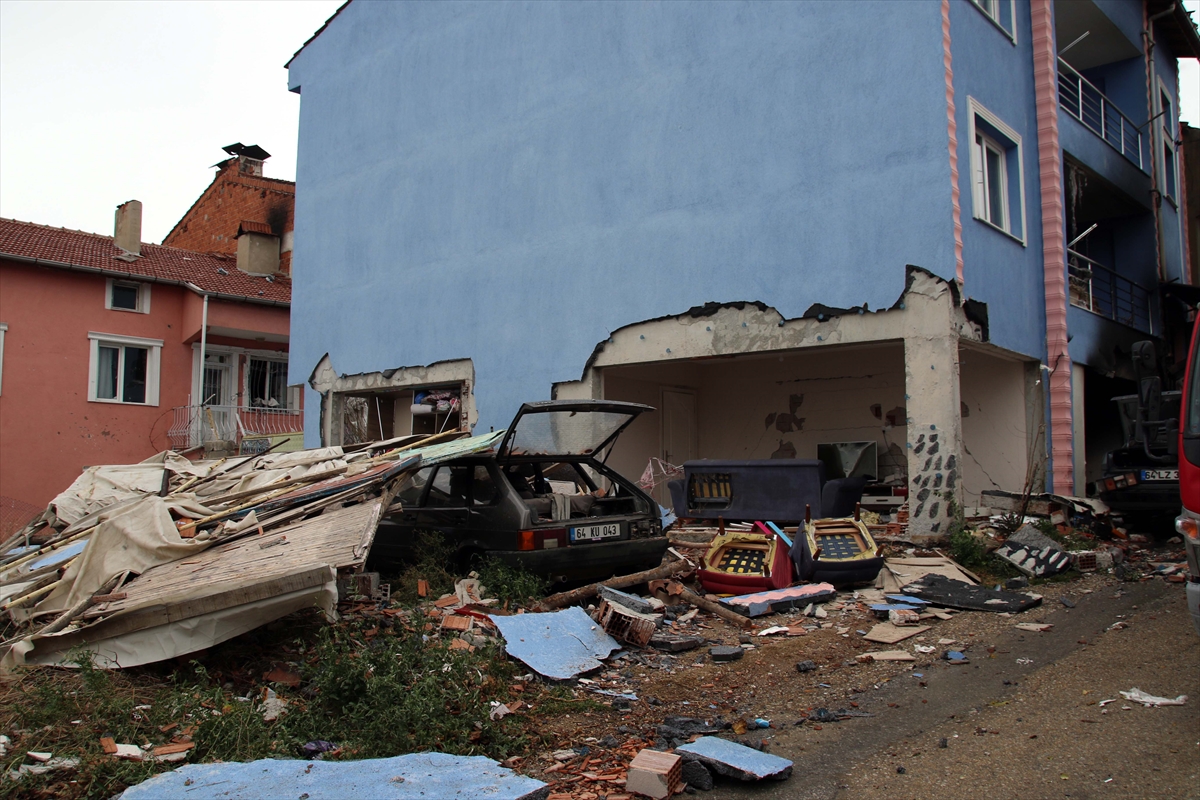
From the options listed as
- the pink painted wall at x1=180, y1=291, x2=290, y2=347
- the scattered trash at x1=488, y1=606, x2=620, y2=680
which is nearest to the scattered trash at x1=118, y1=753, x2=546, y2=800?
the scattered trash at x1=488, y1=606, x2=620, y2=680

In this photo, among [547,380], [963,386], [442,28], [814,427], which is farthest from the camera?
[442,28]

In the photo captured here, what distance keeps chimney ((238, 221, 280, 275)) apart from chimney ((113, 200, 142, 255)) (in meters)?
2.81

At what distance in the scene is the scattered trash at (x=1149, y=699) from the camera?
467 centimetres

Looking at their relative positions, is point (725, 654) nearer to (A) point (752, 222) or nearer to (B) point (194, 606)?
(B) point (194, 606)

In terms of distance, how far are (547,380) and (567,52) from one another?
17.5 feet

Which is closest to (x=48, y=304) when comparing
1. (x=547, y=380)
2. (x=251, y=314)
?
(x=251, y=314)

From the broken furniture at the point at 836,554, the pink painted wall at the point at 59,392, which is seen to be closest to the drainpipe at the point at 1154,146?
the broken furniture at the point at 836,554

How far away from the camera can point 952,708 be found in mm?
4895

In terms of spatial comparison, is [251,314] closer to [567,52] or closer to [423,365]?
[423,365]

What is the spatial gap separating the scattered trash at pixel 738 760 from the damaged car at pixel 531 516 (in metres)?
3.29

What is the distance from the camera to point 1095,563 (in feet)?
29.6

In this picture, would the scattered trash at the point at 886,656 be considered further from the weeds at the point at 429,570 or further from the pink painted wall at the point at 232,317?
the pink painted wall at the point at 232,317

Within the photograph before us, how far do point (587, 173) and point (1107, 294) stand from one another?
9065 mm

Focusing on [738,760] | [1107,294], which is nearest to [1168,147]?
[1107,294]
